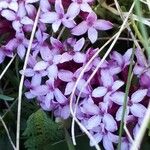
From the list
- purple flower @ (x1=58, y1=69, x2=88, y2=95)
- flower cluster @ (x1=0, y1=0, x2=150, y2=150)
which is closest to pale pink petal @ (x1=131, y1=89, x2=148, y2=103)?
flower cluster @ (x1=0, y1=0, x2=150, y2=150)

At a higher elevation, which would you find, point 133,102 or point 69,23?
point 69,23

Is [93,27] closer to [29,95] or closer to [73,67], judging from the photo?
[73,67]

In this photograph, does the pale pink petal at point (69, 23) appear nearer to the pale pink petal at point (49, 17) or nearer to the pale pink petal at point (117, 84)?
the pale pink petal at point (49, 17)

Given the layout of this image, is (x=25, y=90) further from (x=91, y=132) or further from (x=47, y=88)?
(x=91, y=132)

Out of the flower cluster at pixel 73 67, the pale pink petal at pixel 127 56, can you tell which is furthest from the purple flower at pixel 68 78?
the pale pink petal at pixel 127 56

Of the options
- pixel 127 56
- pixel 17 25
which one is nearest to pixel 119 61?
pixel 127 56
